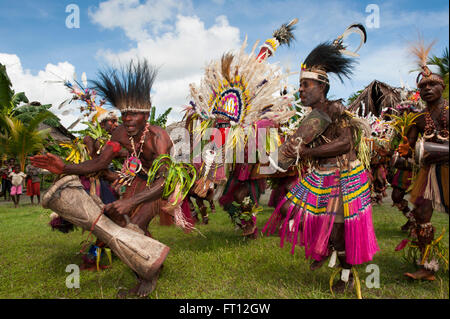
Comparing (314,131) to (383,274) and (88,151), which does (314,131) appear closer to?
(383,274)

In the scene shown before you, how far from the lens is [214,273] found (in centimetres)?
366

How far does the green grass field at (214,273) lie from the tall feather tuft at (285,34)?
3.50 m

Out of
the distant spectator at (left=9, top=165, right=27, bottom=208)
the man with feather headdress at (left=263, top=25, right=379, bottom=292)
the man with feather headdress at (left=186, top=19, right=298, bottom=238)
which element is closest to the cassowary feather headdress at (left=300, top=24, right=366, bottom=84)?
the man with feather headdress at (left=263, top=25, right=379, bottom=292)

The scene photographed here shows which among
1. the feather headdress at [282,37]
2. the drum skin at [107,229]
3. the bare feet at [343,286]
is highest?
the feather headdress at [282,37]

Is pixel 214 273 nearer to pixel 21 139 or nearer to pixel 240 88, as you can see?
pixel 240 88

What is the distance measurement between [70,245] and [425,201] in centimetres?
508

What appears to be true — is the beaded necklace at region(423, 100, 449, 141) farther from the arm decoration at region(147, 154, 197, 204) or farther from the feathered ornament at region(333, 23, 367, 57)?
the arm decoration at region(147, 154, 197, 204)

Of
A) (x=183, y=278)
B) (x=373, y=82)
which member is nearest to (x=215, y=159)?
(x=183, y=278)

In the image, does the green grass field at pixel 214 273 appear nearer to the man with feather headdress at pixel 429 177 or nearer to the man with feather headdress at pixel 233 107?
the man with feather headdress at pixel 429 177

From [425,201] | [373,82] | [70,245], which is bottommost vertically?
[70,245]

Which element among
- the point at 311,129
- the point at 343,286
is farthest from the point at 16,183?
the point at 343,286

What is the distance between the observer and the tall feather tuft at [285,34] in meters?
5.87

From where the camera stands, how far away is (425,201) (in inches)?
129

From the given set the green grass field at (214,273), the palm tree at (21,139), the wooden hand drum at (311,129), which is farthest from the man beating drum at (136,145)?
the palm tree at (21,139)
